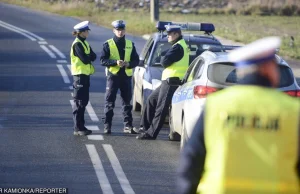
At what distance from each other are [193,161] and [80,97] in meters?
9.21

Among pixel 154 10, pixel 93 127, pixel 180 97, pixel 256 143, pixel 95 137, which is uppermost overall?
pixel 256 143

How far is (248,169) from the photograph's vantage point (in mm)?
3992

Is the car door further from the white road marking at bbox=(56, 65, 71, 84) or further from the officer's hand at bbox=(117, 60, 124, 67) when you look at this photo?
the white road marking at bbox=(56, 65, 71, 84)

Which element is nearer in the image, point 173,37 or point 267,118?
point 267,118

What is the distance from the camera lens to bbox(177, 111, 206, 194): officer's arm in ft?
14.1

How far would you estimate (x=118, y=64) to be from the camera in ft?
44.2

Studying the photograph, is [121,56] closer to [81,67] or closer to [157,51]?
[81,67]

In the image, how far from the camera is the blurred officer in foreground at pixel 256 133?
13.0 feet

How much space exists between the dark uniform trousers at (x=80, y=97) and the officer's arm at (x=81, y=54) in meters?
0.24

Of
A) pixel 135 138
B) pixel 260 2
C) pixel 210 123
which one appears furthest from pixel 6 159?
pixel 260 2

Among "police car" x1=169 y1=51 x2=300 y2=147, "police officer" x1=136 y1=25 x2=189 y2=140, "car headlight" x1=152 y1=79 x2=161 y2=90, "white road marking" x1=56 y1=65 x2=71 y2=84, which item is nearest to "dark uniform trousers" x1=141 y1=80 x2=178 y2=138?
"police officer" x1=136 y1=25 x2=189 y2=140

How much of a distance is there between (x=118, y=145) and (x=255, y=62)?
28.8ft

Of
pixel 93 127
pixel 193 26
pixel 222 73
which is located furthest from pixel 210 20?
pixel 222 73

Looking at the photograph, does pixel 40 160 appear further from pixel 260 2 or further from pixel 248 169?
pixel 260 2
